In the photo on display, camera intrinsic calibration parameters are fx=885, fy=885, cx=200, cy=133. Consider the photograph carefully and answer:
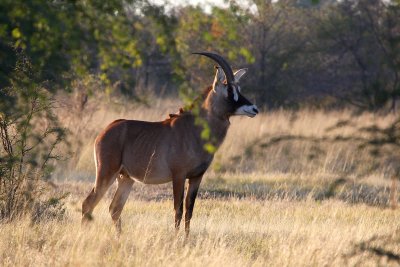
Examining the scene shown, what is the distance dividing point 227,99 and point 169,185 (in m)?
5.15

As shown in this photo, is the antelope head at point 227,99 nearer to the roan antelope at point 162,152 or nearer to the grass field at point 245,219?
the roan antelope at point 162,152

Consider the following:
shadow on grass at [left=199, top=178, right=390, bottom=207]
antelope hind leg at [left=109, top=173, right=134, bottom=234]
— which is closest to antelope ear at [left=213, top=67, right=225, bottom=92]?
antelope hind leg at [left=109, top=173, right=134, bottom=234]

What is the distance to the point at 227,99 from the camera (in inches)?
416

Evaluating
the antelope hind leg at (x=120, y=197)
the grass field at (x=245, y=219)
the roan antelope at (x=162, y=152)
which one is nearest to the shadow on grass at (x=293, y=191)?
the grass field at (x=245, y=219)

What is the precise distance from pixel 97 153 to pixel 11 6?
16.5ft

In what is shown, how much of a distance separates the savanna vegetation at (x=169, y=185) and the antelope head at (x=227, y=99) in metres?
0.54

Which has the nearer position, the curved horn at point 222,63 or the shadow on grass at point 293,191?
the curved horn at point 222,63

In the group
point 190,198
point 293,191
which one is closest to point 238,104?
point 190,198

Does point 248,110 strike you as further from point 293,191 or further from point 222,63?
point 293,191

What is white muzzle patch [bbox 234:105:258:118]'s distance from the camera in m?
10.4

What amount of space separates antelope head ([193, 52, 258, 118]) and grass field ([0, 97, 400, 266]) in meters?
0.64

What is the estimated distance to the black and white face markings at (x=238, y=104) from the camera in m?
10.5

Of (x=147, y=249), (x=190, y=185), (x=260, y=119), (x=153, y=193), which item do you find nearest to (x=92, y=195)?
(x=190, y=185)

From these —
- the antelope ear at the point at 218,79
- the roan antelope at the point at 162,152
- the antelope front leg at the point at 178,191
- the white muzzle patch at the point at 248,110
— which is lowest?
the antelope front leg at the point at 178,191
